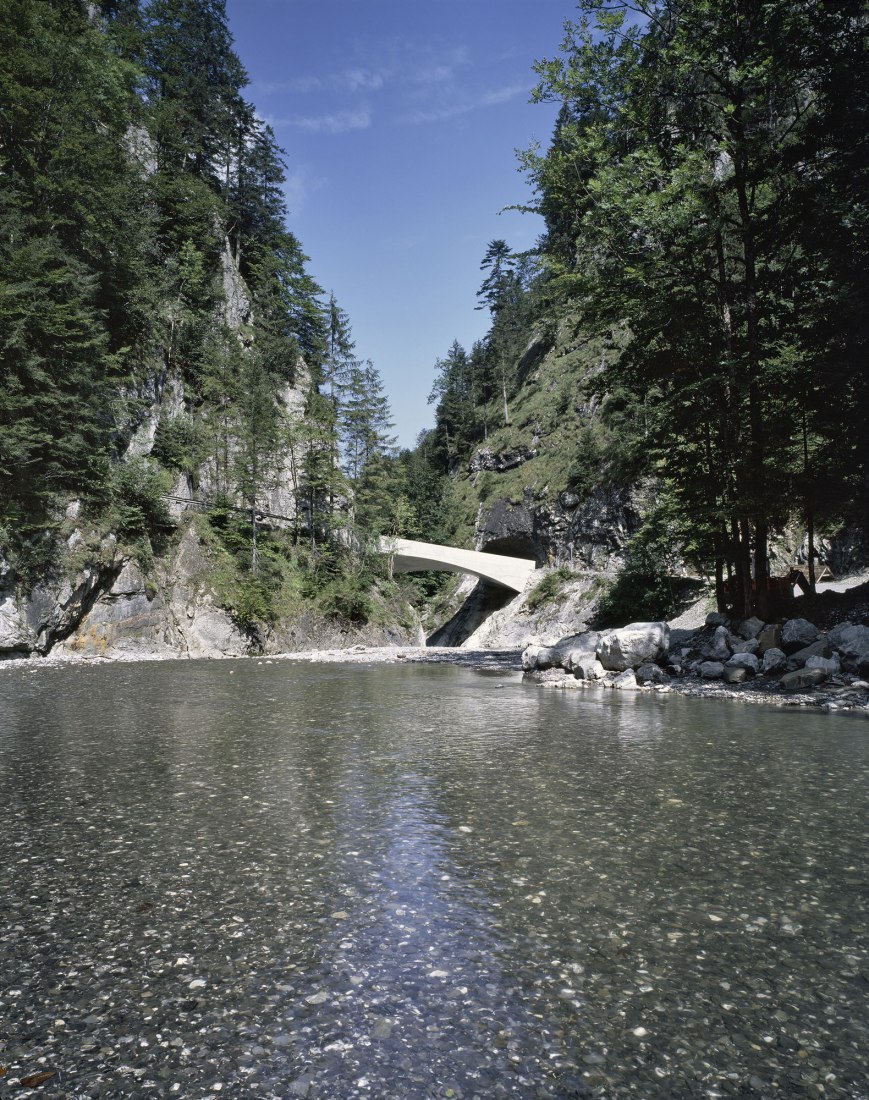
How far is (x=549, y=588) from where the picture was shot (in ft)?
117

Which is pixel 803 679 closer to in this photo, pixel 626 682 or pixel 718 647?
pixel 718 647

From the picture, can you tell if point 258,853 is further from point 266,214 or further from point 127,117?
point 266,214

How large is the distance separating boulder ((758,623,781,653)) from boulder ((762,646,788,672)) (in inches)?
15.3

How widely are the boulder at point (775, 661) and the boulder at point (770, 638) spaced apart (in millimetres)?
388

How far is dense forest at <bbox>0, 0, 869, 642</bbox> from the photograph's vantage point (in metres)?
14.5

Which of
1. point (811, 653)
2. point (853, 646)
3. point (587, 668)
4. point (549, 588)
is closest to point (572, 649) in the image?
point (587, 668)

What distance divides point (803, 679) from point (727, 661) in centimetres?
255

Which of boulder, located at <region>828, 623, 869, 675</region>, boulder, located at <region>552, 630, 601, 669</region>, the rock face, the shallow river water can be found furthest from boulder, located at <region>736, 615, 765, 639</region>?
the rock face

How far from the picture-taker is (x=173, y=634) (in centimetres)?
2634

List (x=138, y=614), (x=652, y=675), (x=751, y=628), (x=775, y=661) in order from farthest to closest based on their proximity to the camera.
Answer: (x=138, y=614) → (x=751, y=628) → (x=652, y=675) → (x=775, y=661)

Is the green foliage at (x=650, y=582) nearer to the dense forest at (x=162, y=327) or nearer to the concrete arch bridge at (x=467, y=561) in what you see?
the concrete arch bridge at (x=467, y=561)

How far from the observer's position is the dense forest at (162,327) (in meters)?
21.8

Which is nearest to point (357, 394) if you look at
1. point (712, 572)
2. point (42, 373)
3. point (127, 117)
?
point (127, 117)

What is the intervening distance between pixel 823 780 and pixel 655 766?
1.53 meters
